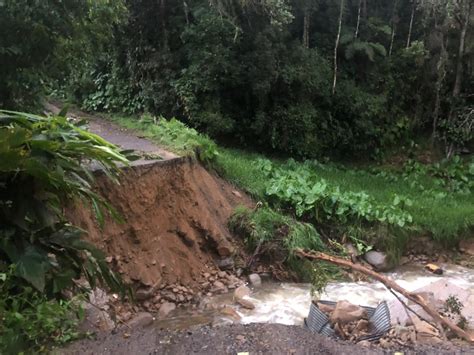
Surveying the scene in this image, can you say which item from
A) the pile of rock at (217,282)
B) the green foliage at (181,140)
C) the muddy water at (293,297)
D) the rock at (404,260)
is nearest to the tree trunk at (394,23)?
the rock at (404,260)

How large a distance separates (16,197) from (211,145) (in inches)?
230

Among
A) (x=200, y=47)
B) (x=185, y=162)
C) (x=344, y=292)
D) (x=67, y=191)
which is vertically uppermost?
(x=200, y=47)

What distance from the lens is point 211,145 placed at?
29.7ft

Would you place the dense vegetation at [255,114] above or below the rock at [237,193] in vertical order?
above

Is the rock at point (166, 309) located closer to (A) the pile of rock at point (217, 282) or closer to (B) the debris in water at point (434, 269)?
(A) the pile of rock at point (217, 282)

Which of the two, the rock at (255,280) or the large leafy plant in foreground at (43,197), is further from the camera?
the rock at (255,280)

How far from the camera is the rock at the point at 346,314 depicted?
504 cm

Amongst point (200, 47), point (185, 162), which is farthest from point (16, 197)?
point (200, 47)

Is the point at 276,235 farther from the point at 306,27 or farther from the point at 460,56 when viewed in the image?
the point at 460,56

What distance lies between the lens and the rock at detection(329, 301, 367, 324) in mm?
5040

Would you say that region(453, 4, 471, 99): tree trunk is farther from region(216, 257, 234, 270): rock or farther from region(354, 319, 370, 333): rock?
region(354, 319, 370, 333): rock

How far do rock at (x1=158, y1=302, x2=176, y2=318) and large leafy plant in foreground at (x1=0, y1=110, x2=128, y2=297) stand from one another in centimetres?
265

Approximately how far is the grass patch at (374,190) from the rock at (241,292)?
129cm

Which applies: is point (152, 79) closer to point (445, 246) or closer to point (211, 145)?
point (211, 145)
